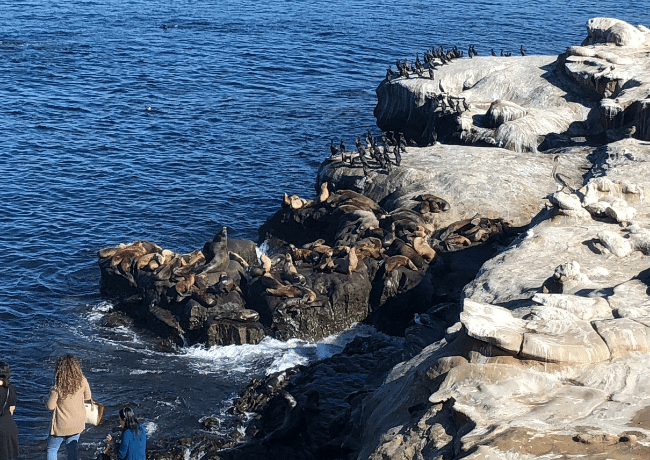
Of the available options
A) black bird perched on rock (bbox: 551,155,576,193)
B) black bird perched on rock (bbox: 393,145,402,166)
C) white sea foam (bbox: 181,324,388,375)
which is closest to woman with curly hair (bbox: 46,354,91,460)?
white sea foam (bbox: 181,324,388,375)

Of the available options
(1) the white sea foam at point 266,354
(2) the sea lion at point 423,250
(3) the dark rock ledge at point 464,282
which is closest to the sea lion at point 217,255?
(3) the dark rock ledge at point 464,282

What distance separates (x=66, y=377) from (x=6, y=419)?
887mm

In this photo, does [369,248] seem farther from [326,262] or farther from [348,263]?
[326,262]

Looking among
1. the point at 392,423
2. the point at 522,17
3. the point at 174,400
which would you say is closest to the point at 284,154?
the point at 174,400

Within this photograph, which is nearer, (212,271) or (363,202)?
(212,271)

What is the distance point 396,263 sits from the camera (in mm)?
22594

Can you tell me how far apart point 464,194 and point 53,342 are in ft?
40.0

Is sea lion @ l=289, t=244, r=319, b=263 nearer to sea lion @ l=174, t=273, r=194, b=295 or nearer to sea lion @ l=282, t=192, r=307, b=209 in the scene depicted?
sea lion @ l=174, t=273, r=194, b=295

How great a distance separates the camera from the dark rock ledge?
11844 millimetres

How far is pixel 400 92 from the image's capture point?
39.2 m

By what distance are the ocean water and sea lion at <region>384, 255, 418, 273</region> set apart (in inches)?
87.3

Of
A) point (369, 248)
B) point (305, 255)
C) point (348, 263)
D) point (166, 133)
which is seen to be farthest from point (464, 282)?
point (166, 133)

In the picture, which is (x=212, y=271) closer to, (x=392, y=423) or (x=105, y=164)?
(x=392, y=423)

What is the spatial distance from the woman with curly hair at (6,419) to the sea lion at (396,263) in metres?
12.9
